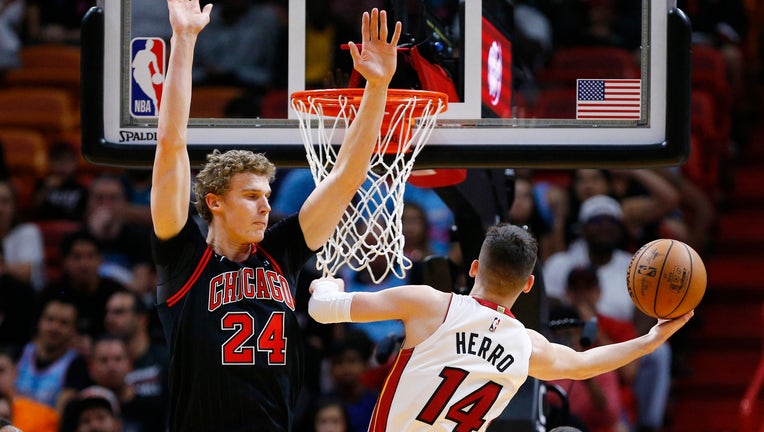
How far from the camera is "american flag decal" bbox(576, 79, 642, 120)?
5125 millimetres

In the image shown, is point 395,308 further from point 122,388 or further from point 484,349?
point 122,388

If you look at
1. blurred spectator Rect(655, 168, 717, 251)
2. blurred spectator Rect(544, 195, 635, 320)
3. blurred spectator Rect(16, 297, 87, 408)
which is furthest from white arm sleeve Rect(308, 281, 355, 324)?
blurred spectator Rect(655, 168, 717, 251)

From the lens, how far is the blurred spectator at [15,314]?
842 centimetres

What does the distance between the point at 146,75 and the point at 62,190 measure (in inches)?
182

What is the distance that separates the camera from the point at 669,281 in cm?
443

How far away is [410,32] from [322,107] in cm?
49

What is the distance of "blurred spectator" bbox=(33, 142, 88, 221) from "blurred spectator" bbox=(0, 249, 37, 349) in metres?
1.08

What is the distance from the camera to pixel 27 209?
996cm

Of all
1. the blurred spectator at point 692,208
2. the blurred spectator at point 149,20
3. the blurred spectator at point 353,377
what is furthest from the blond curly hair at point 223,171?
the blurred spectator at point 692,208

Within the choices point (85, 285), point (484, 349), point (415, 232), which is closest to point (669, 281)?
point (484, 349)

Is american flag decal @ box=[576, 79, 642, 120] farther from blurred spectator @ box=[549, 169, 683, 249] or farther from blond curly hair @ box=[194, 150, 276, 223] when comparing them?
blurred spectator @ box=[549, 169, 683, 249]

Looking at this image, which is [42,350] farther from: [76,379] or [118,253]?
[118,253]

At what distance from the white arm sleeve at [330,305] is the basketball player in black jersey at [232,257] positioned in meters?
0.08

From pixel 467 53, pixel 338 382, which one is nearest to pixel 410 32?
pixel 467 53
